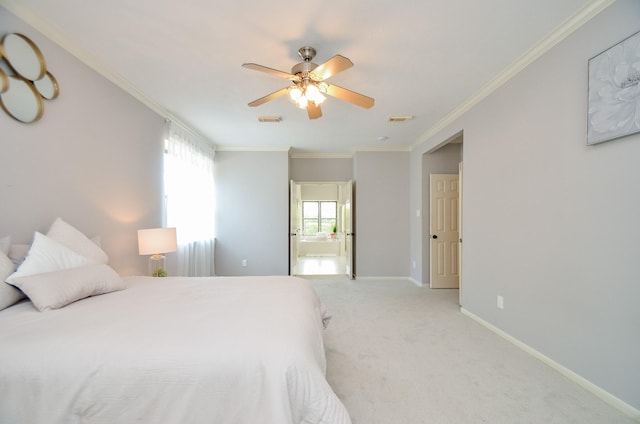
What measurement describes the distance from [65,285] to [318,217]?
8.81m

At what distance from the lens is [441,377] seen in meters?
2.00

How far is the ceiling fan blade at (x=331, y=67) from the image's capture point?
1731mm

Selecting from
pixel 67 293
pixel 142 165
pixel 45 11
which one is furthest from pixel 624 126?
pixel 142 165

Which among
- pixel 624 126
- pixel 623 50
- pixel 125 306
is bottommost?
pixel 125 306

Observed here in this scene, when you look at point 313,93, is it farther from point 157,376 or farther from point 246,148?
point 246,148

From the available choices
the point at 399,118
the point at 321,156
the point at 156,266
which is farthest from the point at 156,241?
the point at 321,156

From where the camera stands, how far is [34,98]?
6.05ft

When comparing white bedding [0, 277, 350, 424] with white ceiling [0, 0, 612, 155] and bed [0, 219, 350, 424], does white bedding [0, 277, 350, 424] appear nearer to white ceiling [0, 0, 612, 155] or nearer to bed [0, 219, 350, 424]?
bed [0, 219, 350, 424]

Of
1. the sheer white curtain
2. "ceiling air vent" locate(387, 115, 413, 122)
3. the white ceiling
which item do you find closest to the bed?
the white ceiling

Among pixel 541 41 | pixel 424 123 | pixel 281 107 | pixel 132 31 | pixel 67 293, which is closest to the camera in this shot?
pixel 67 293

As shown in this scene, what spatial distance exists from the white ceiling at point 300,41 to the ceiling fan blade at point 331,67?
0.95 feet

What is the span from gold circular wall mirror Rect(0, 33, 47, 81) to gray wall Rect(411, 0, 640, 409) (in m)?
3.83

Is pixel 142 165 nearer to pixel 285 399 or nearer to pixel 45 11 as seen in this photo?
pixel 45 11

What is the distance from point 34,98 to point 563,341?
13.9ft
